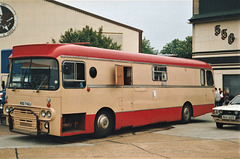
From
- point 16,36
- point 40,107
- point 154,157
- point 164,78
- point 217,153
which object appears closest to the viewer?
point 154,157

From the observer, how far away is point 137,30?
45.5 meters

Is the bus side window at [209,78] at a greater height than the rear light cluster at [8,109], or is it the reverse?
the bus side window at [209,78]

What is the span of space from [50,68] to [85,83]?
49.0 inches

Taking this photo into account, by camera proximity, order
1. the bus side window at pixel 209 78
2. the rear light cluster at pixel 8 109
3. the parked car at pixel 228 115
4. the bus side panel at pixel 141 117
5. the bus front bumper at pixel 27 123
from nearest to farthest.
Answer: the bus front bumper at pixel 27 123, the rear light cluster at pixel 8 109, the bus side panel at pixel 141 117, the parked car at pixel 228 115, the bus side window at pixel 209 78

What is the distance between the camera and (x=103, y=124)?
37.4 ft

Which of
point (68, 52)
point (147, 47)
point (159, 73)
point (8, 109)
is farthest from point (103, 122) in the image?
point (147, 47)

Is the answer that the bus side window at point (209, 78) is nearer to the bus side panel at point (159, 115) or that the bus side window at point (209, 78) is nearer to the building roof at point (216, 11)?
the bus side panel at point (159, 115)

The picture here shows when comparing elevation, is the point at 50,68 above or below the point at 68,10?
below

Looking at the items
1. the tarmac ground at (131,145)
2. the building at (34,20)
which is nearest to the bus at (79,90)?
the tarmac ground at (131,145)

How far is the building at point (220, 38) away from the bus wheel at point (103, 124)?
2378cm

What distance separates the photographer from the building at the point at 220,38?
107 feet

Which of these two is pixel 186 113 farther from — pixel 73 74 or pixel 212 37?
pixel 212 37

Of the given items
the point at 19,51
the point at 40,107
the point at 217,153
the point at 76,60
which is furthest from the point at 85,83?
the point at 217,153

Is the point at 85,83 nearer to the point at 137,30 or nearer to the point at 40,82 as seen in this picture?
the point at 40,82
